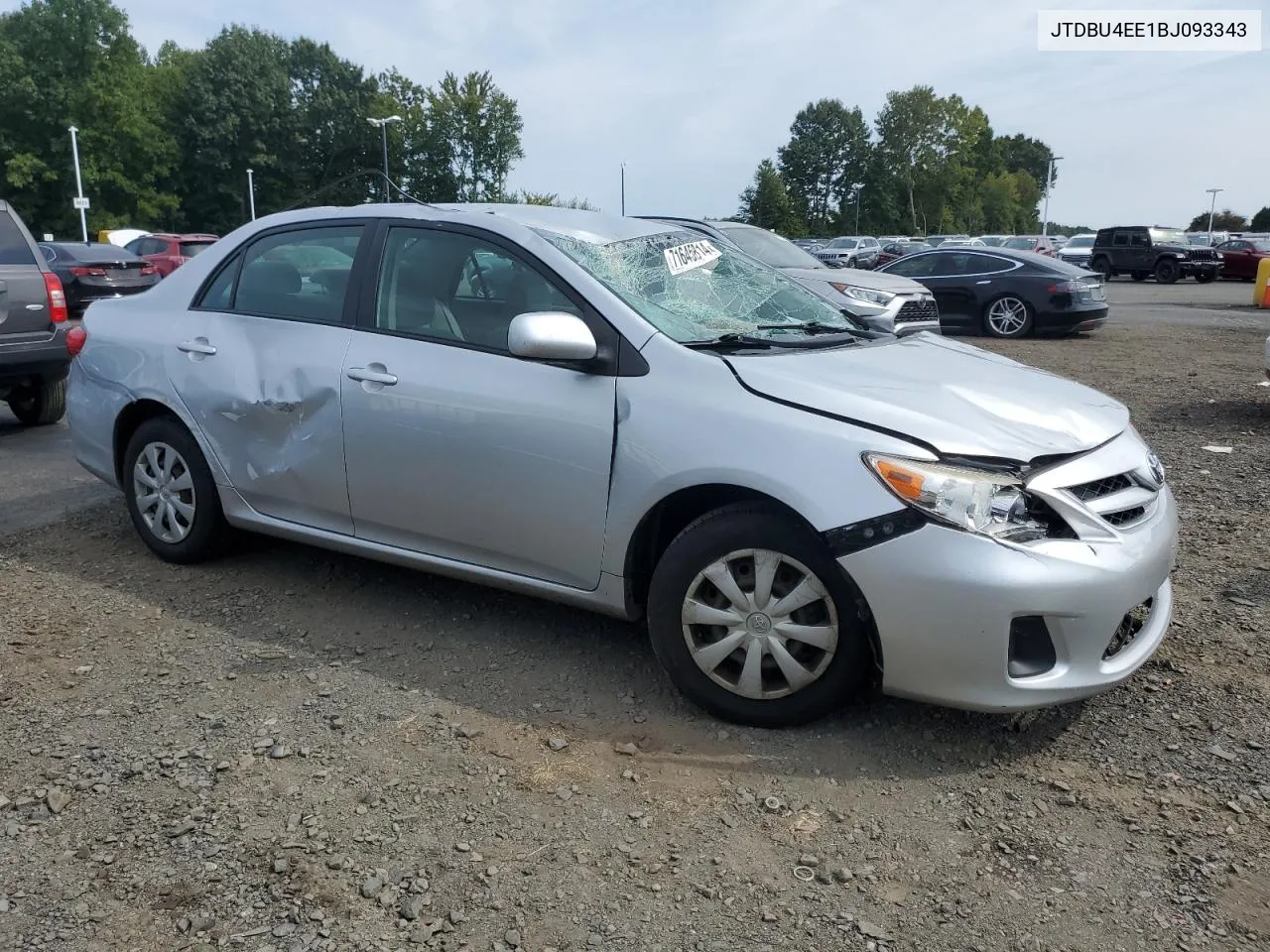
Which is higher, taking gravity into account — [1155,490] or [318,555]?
[1155,490]

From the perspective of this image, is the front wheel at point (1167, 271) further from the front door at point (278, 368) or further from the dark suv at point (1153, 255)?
the front door at point (278, 368)

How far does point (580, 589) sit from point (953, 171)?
92.6 metres

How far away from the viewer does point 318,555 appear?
16.2 feet

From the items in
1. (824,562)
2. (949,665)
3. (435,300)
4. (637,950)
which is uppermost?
(435,300)

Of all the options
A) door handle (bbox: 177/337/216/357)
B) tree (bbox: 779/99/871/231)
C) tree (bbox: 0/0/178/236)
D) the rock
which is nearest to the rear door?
door handle (bbox: 177/337/216/357)

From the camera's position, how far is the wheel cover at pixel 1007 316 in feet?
51.1

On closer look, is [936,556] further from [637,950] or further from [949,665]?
[637,950]

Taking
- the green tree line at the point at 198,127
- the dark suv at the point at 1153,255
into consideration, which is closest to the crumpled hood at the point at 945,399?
the dark suv at the point at 1153,255

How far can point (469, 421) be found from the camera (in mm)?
3641

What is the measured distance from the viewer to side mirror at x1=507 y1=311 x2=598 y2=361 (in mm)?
3352

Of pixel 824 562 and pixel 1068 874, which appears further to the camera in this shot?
pixel 824 562

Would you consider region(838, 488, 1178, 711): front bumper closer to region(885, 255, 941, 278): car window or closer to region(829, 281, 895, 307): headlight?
region(829, 281, 895, 307): headlight

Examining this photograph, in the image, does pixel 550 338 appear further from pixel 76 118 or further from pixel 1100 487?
pixel 76 118

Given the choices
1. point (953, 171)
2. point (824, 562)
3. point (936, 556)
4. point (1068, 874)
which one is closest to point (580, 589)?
point (824, 562)
